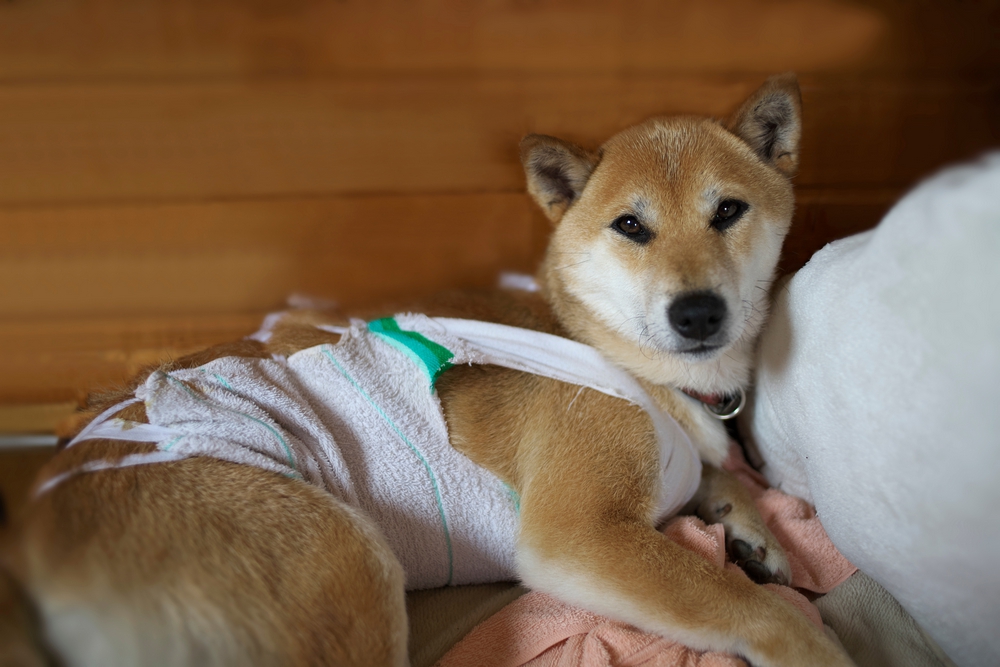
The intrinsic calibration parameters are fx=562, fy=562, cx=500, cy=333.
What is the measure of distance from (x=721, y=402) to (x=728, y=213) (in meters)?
0.56

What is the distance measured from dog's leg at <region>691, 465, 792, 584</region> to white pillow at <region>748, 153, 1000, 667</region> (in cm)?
19

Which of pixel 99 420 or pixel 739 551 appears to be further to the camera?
pixel 739 551

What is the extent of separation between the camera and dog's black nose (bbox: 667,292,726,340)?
1.27m

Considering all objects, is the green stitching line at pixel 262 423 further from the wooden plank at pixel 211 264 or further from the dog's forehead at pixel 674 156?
the dog's forehead at pixel 674 156

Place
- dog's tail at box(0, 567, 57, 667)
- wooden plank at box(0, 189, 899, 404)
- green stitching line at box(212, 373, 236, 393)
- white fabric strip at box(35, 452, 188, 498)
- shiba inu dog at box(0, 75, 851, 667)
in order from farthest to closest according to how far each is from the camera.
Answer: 1. green stitching line at box(212, 373, 236, 393)
2. wooden plank at box(0, 189, 899, 404)
3. white fabric strip at box(35, 452, 188, 498)
4. shiba inu dog at box(0, 75, 851, 667)
5. dog's tail at box(0, 567, 57, 667)

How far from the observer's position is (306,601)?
107cm

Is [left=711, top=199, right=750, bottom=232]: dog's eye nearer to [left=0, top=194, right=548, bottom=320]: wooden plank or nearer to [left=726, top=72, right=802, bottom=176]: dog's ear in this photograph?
[left=726, top=72, right=802, bottom=176]: dog's ear

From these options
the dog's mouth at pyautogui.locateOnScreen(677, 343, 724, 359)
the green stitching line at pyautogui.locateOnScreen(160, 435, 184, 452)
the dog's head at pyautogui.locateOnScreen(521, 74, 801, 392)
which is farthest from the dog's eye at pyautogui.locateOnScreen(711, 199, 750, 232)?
the green stitching line at pyautogui.locateOnScreen(160, 435, 184, 452)

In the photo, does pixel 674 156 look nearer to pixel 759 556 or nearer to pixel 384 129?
pixel 384 129

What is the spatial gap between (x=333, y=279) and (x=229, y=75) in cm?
54

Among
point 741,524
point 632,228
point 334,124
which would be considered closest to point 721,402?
point 741,524

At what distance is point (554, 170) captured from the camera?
64.1 inches

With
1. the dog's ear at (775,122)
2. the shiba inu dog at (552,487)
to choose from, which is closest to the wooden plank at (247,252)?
the shiba inu dog at (552,487)

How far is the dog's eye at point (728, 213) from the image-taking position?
1.45 meters
